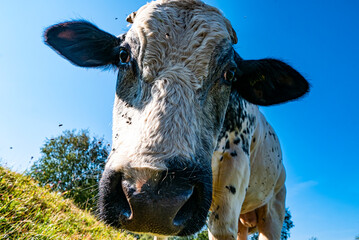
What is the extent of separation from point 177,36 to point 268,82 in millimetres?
1417

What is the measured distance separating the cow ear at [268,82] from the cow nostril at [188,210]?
6.17 ft

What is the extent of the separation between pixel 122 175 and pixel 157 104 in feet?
1.81

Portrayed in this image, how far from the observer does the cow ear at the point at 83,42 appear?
11.3ft

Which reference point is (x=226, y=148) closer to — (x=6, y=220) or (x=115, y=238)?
(x=6, y=220)

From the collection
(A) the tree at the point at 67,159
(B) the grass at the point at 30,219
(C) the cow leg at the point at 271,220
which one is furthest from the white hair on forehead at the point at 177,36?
(A) the tree at the point at 67,159

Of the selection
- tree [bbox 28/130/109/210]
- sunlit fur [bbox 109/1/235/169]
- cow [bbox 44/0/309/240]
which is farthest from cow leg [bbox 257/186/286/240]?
tree [bbox 28/130/109/210]

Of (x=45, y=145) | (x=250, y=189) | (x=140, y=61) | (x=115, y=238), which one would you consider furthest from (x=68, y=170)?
(x=140, y=61)

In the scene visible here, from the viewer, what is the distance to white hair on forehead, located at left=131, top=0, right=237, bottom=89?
2.38 meters

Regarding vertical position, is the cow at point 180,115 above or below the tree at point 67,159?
above

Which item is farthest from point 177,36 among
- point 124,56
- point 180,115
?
point 180,115

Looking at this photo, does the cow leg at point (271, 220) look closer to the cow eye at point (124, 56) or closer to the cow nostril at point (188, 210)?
the cow nostril at point (188, 210)

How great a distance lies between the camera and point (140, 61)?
2486mm

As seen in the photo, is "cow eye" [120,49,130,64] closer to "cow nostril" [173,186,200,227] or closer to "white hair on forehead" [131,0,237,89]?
"white hair on forehead" [131,0,237,89]

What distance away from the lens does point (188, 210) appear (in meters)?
1.79
